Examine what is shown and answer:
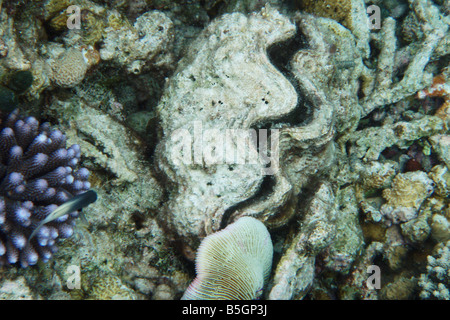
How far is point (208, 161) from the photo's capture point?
2.64 m

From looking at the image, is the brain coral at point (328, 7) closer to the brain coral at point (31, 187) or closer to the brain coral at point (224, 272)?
the brain coral at point (224, 272)

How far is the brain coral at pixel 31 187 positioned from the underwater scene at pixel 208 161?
0.01m

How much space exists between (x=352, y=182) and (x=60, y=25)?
3.81 m

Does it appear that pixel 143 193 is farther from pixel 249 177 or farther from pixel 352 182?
pixel 352 182

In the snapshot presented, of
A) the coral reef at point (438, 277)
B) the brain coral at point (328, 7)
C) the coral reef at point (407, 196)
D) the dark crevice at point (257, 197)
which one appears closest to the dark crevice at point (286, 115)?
the dark crevice at point (257, 197)

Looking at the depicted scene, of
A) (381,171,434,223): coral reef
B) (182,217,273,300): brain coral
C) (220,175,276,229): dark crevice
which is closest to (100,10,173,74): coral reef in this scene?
(220,175,276,229): dark crevice

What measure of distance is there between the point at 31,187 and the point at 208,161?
1414 millimetres

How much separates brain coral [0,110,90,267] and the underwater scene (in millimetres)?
12

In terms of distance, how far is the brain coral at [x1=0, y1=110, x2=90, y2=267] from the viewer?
198 cm

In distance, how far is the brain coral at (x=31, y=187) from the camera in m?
1.98

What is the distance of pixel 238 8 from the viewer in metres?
3.75

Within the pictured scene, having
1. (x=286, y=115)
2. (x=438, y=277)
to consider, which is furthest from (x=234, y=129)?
(x=438, y=277)

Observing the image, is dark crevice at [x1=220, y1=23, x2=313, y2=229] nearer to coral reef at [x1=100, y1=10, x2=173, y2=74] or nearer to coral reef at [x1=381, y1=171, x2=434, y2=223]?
→ coral reef at [x1=100, y1=10, x2=173, y2=74]
